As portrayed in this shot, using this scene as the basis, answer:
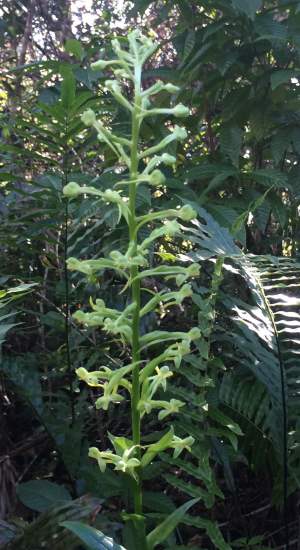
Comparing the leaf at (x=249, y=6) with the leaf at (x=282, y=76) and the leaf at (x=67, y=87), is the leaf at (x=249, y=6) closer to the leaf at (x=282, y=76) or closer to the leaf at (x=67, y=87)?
the leaf at (x=282, y=76)

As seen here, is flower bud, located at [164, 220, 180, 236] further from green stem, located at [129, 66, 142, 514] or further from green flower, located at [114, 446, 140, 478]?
green flower, located at [114, 446, 140, 478]

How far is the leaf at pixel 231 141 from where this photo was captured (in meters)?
3.03

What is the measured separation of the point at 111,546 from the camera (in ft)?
4.79

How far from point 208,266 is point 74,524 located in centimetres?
212

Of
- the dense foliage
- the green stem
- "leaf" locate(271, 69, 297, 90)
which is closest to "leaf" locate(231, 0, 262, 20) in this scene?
the dense foliage

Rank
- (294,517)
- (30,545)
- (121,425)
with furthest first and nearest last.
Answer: (121,425), (294,517), (30,545)

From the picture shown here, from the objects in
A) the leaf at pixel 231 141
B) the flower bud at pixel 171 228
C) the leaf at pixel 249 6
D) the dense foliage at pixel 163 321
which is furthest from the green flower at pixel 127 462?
the leaf at pixel 249 6

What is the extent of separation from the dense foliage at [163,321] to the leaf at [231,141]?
11mm

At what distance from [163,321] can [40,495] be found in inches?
54.3

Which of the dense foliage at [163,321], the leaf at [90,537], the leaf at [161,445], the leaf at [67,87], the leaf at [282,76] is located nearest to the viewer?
the leaf at [90,537]

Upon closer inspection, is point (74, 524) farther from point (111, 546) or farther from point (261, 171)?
point (261, 171)

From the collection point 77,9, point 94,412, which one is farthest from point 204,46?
point 77,9

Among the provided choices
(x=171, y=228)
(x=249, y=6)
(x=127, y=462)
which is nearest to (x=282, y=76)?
(x=249, y=6)

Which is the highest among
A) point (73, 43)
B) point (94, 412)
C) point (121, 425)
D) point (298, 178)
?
point (73, 43)
